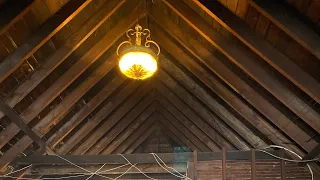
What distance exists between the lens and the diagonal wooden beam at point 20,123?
4125 mm

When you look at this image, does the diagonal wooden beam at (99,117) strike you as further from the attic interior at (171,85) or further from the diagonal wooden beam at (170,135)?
the diagonal wooden beam at (170,135)

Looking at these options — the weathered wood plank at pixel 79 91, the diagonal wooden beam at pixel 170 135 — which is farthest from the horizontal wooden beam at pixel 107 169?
the diagonal wooden beam at pixel 170 135

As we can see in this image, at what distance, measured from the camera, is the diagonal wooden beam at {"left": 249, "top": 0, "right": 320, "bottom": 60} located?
9.29 feet

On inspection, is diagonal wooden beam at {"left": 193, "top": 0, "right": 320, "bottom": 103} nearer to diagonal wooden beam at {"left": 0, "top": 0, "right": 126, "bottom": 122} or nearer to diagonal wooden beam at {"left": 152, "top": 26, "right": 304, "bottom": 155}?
diagonal wooden beam at {"left": 0, "top": 0, "right": 126, "bottom": 122}

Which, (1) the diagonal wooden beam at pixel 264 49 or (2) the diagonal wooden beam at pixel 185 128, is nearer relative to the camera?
(1) the diagonal wooden beam at pixel 264 49

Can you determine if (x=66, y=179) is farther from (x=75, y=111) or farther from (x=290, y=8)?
(x=290, y=8)

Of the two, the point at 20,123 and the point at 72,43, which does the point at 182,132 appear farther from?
the point at 72,43

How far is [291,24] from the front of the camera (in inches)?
113

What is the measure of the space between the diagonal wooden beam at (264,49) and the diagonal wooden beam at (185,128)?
3.51 metres

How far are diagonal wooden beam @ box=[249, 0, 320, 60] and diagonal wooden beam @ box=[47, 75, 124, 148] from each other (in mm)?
2810

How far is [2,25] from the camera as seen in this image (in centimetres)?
300

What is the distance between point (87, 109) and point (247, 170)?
2.45m

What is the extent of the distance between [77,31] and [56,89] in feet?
2.70

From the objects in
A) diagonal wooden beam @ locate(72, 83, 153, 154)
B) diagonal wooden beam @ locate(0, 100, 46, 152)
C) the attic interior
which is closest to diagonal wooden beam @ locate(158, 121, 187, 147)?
the attic interior
